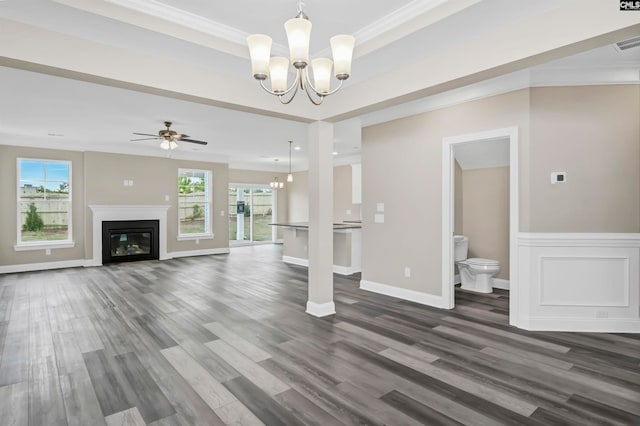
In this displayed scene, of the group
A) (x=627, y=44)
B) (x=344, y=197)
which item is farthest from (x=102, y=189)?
(x=627, y=44)

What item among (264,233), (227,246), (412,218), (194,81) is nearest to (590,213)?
(412,218)

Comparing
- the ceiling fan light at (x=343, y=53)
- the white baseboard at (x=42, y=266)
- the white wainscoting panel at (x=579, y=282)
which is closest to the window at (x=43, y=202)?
the white baseboard at (x=42, y=266)

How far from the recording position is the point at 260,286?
5672 mm

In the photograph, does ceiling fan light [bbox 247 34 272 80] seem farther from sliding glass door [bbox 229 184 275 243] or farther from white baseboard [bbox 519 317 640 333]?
sliding glass door [bbox 229 184 275 243]

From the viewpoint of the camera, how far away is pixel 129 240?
8.30 metres

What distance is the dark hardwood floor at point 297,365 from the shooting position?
218 cm

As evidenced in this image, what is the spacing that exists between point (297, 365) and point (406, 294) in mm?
2396

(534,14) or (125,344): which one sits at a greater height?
(534,14)

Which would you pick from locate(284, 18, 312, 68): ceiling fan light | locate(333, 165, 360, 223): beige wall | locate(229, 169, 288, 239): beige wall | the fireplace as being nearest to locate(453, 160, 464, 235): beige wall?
locate(333, 165, 360, 223): beige wall

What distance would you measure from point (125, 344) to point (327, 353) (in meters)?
1.95

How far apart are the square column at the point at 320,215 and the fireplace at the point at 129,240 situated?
596cm

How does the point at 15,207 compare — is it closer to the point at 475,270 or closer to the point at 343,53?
the point at 343,53

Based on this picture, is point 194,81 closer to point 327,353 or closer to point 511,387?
point 327,353

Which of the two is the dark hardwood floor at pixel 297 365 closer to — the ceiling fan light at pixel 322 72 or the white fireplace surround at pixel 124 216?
the ceiling fan light at pixel 322 72
